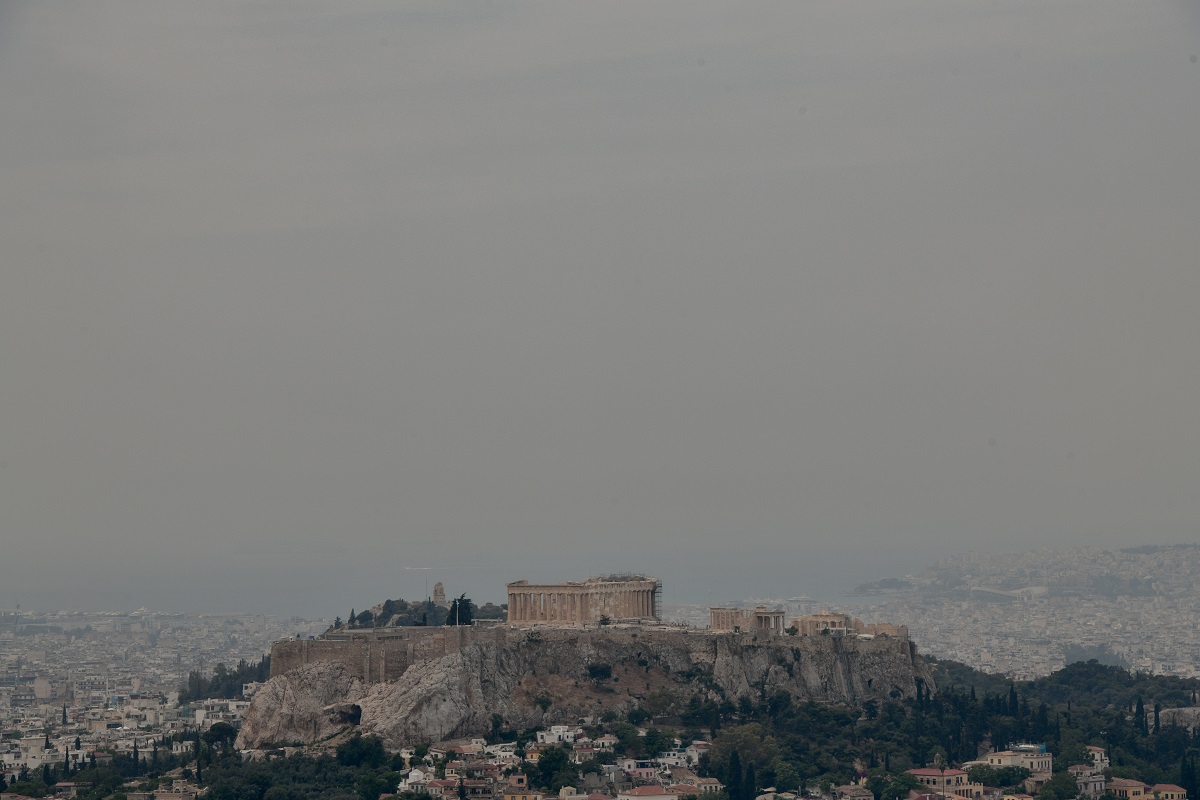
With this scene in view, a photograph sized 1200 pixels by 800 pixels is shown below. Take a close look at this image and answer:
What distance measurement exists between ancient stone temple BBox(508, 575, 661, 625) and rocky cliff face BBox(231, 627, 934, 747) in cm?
309

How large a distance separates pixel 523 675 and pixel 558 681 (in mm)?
1335

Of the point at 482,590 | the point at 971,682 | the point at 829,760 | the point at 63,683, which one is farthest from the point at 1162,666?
the point at 829,760

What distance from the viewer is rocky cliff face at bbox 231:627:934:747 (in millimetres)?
81500

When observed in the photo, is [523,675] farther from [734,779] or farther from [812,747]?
[812,747]

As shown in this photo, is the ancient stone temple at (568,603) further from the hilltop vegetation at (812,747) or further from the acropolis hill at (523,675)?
the hilltop vegetation at (812,747)

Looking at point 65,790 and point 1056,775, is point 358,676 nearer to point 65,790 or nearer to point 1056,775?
point 65,790

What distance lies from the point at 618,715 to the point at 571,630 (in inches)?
153

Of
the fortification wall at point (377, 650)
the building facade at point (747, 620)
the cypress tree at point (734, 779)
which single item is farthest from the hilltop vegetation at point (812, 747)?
the building facade at point (747, 620)

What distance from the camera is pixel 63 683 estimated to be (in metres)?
164

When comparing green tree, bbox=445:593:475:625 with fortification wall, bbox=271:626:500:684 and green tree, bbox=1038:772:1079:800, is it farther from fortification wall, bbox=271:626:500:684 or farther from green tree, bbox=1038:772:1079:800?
green tree, bbox=1038:772:1079:800

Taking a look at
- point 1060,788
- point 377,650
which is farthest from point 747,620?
point 377,650

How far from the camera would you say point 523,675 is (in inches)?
3314

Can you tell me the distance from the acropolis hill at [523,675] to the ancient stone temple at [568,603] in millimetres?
768

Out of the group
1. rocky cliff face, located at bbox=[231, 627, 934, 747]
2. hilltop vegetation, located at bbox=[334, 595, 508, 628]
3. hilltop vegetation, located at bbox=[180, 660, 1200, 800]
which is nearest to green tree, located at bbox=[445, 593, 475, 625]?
hilltop vegetation, located at bbox=[334, 595, 508, 628]
